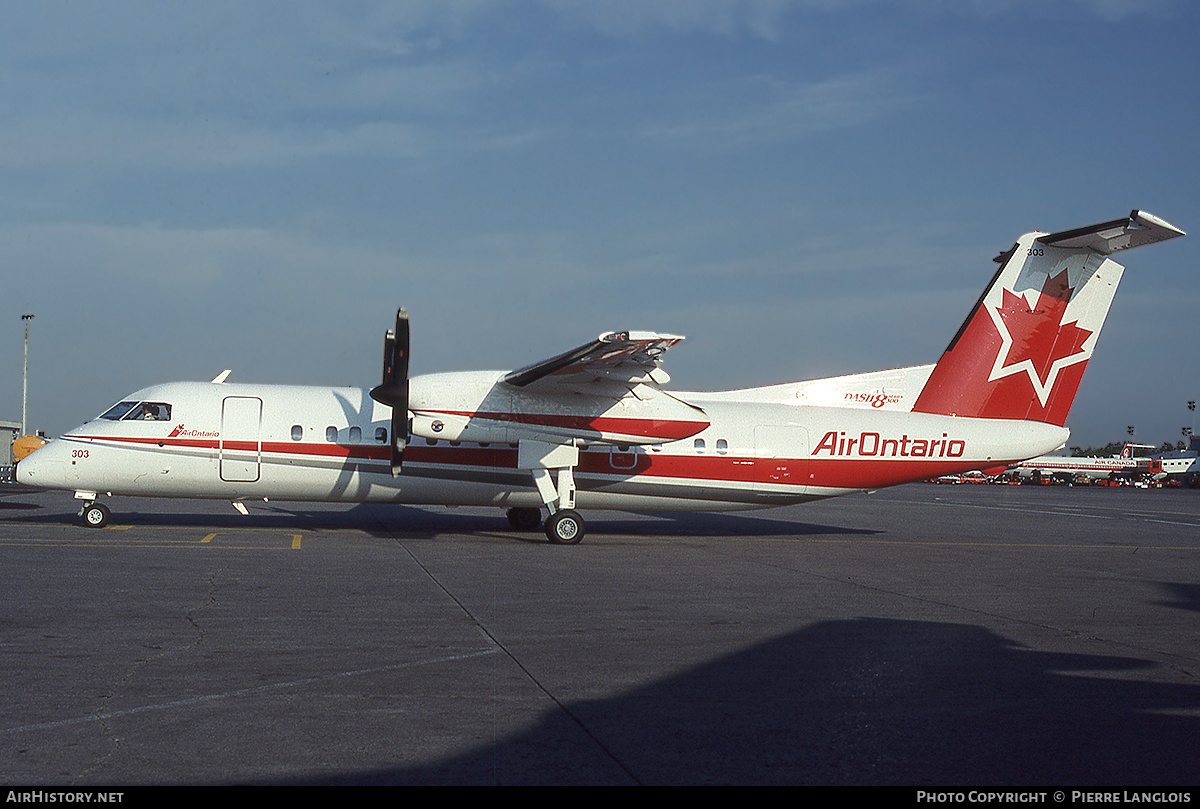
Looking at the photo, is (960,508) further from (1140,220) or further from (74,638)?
(74,638)

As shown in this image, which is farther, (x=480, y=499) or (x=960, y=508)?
(x=960, y=508)

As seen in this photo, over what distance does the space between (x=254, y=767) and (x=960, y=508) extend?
33.6 m

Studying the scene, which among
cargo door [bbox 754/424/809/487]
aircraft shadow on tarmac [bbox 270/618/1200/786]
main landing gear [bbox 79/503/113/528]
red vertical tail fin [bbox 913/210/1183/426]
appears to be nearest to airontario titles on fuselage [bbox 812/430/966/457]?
cargo door [bbox 754/424/809/487]

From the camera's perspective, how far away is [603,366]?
16.0 m

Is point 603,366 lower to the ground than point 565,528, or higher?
higher

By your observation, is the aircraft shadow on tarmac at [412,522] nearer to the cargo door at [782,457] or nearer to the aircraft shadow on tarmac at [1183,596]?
the cargo door at [782,457]

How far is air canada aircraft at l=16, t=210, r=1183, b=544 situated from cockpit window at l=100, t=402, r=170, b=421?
0.13ft

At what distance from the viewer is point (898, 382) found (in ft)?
63.6

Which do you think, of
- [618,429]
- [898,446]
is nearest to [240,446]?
[618,429]

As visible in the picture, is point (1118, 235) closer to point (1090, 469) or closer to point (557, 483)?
point (557, 483)

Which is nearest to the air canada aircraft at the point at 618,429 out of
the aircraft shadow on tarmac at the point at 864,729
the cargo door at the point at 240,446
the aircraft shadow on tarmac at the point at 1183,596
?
the cargo door at the point at 240,446

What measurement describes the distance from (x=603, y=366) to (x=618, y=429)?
1.67 m

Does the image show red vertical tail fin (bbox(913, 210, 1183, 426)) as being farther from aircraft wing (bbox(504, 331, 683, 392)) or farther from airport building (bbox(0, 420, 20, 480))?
airport building (bbox(0, 420, 20, 480))
